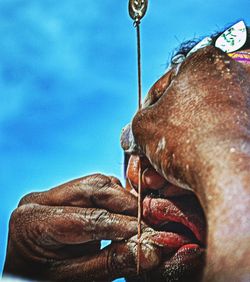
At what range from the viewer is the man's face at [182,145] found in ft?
3.18

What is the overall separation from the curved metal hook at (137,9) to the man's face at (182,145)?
25 centimetres

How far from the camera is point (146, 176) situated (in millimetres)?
1262

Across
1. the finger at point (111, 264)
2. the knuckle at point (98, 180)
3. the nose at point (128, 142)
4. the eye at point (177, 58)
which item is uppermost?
the eye at point (177, 58)

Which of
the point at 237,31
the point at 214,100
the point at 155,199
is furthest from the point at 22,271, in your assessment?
the point at 237,31

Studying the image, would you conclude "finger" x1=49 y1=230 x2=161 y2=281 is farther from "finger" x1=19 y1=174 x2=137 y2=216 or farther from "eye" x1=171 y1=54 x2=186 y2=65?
"eye" x1=171 y1=54 x2=186 y2=65

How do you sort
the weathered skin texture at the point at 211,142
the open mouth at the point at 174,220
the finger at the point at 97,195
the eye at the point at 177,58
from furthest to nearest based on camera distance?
the eye at the point at 177,58 < the finger at the point at 97,195 < the open mouth at the point at 174,220 < the weathered skin texture at the point at 211,142

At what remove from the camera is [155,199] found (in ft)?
4.07

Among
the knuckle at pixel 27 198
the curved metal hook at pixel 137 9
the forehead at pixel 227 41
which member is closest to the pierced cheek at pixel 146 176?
the knuckle at pixel 27 198

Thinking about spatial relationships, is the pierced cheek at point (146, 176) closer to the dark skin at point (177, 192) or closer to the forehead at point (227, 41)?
the dark skin at point (177, 192)

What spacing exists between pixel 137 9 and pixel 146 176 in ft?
1.69

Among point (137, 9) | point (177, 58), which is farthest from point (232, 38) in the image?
point (137, 9)

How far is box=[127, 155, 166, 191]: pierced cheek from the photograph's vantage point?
124 centimetres

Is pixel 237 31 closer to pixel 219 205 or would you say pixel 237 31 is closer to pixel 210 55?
pixel 210 55

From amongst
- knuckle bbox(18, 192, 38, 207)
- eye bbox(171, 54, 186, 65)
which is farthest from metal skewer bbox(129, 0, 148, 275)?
eye bbox(171, 54, 186, 65)
